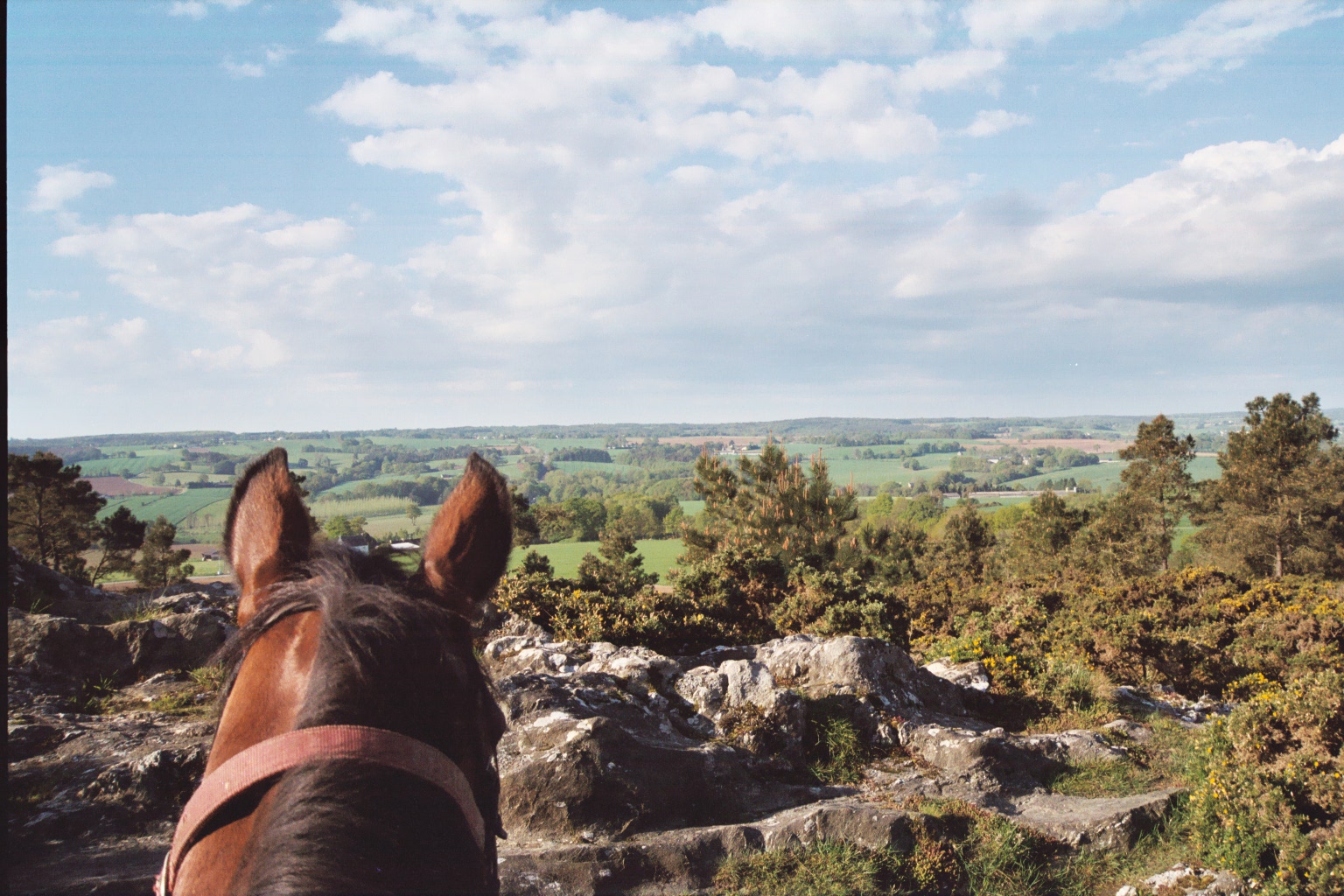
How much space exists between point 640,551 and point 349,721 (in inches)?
1570

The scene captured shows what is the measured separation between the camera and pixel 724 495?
25312 mm

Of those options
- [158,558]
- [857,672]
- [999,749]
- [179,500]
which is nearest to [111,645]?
[857,672]

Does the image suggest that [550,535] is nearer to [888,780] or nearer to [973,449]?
[888,780]

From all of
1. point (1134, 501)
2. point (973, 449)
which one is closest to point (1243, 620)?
point (1134, 501)

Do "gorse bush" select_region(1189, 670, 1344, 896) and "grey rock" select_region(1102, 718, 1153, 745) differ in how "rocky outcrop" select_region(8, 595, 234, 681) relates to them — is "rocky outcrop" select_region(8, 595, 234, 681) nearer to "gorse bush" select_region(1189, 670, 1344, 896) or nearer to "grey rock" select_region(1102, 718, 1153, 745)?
"gorse bush" select_region(1189, 670, 1344, 896)

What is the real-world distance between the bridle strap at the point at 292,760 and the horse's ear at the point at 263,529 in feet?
1.58

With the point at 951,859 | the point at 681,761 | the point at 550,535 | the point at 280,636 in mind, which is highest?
the point at 280,636

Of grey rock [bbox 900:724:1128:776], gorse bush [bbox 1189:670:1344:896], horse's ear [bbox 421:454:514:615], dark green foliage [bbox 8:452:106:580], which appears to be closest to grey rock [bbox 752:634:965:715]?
grey rock [bbox 900:724:1128:776]

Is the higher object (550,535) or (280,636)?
(280,636)

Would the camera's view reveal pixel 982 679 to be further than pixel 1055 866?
Yes

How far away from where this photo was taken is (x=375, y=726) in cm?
121

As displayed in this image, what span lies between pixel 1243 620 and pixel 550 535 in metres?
23.3

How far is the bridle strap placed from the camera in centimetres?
114

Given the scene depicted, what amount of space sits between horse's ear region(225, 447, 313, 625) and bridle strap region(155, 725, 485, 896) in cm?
48
